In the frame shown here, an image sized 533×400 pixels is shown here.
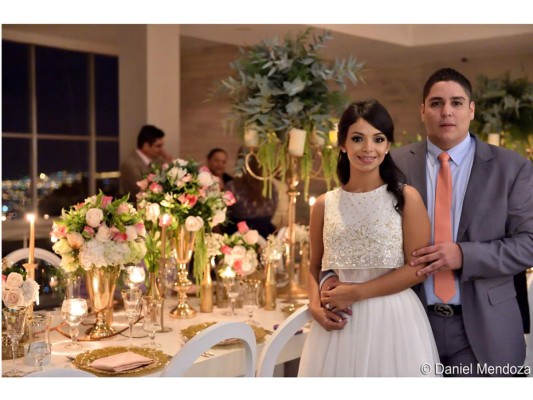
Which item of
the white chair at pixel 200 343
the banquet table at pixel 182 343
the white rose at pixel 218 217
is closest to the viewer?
the white chair at pixel 200 343

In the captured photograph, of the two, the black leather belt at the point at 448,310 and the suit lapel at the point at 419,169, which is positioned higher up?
the suit lapel at the point at 419,169

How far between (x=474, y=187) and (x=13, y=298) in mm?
1600

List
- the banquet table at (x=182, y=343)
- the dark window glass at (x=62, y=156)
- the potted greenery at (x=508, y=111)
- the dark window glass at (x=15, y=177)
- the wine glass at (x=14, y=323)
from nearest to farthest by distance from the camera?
the wine glass at (x=14, y=323), the banquet table at (x=182, y=343), the potted greenery at (x=508, y=111), the dark window glass at (x=15, y=177), the dark window glass at (x=62, y=156)

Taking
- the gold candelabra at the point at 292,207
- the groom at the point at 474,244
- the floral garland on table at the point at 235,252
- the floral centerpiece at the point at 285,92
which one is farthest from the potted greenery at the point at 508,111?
the groom at the point at 474,244

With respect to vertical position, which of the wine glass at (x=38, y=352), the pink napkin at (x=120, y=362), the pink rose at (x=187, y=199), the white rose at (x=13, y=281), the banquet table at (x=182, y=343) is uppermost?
the pink rose at (x=187, y=199)

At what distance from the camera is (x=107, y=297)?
9.77ft

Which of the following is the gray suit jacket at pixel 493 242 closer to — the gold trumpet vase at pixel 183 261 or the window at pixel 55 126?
the gold trumpet vase at pixel 183 261

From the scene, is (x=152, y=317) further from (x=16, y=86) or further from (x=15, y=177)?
(x=16, y=86)

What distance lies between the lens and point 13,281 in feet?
8.55

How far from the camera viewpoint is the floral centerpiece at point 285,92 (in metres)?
3.29

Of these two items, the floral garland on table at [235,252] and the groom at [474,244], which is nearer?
the groom at [474,244]

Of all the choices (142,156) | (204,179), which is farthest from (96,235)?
(142,156)

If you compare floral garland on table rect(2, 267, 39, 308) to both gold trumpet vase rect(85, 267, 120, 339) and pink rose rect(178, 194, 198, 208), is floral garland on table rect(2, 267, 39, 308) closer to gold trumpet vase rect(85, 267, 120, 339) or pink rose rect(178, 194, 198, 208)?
gold trumpet vase rect(85, 267, 120, 339)
